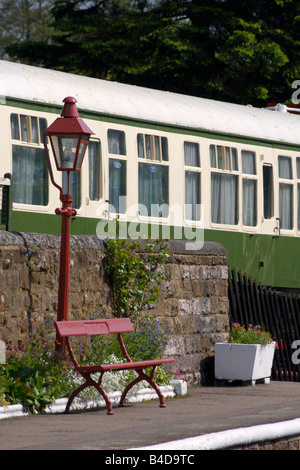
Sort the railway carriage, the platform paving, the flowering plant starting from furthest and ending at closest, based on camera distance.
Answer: the railway carriage
the flowering plant
the platform paving

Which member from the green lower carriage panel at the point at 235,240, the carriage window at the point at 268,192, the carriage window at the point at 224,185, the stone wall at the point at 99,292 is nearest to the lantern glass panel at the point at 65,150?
the stone wall at the point at 99,292

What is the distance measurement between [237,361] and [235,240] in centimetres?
397

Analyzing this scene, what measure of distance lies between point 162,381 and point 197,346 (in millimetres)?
1368

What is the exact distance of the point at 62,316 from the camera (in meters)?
11.3

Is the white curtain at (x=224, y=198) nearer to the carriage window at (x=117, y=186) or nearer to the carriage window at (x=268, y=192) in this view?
the carriage window at (x=268, y=192)

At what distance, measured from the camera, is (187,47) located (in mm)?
30766

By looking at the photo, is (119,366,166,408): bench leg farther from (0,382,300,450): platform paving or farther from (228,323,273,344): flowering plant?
(228,323,273,344): flowering plant

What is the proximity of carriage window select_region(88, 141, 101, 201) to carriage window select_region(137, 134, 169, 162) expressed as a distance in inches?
32.1

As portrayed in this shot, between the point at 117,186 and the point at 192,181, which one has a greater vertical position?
the point at 192,181

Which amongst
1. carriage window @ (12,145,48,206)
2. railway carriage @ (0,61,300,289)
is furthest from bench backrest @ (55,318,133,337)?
carriage window @ (12,145,48,206)

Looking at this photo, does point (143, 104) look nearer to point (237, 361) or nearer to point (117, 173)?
point (117, 173)

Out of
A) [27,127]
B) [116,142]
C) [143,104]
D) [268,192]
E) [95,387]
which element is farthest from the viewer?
[268,192]

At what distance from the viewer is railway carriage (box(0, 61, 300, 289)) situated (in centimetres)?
1429

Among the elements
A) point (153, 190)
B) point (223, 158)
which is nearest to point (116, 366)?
point (153, 190)
